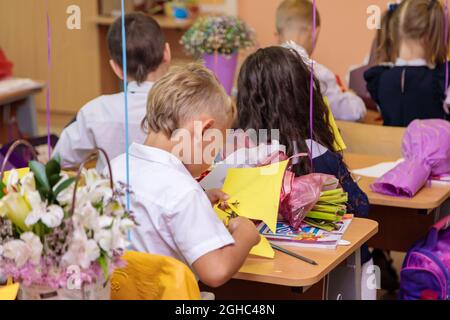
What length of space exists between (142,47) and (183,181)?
44.3 inches

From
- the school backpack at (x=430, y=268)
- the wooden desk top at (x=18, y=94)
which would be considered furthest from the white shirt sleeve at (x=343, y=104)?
the wooden desk top at (x=18, y=94)

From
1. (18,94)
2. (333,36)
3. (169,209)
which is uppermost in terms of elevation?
(333,36)

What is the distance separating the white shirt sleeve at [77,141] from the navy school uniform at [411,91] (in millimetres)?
1368

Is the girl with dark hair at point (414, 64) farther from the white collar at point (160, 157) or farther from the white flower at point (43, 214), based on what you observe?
the white flower at point (43, 214)

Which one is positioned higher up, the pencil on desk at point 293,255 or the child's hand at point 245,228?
the child's hand at point 245,228

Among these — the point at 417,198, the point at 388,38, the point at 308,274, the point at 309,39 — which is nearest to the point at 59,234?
the point at 308,274

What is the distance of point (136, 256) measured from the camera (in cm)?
166

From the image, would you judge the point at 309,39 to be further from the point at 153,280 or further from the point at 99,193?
the point at 99,193

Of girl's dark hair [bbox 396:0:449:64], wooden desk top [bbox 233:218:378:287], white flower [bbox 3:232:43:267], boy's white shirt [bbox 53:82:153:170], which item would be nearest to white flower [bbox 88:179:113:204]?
white flower [bbox 3:232:43:267]

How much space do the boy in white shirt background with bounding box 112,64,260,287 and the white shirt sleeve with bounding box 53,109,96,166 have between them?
0.86 meters

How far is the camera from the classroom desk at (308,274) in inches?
75.0

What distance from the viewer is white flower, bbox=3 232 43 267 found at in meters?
1.40

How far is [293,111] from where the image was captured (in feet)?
7.88
